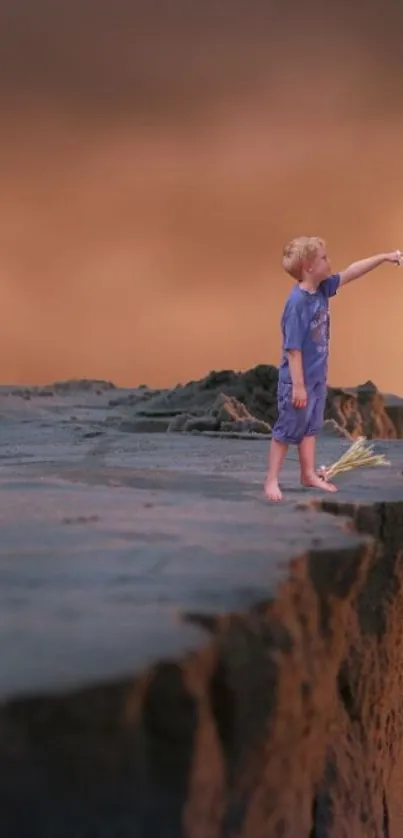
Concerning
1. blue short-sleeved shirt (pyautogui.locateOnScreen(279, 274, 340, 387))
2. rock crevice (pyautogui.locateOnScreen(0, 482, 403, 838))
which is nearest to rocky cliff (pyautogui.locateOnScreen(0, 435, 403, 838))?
rock crevice (pyautogui.locateOnScreen(0, 482, 403, 838))

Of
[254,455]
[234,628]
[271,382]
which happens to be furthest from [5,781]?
[271,382]

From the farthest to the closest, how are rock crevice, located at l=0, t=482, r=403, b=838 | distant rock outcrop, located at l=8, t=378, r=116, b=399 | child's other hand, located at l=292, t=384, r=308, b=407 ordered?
distant rock outcrop, located at l=8, t=378, r=116, b=399 < child's other hand, located at l=292, t=384, r=308, b=407 < rock crevice, located at l=0, t=482, r=403, b=838

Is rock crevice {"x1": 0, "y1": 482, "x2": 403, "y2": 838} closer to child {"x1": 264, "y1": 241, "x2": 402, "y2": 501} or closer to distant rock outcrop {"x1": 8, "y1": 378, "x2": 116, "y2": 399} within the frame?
child {"x1": 264, "y1": 241, "x2": 402, "y2": 501}

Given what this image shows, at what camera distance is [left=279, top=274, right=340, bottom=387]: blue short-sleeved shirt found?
329 centimetres

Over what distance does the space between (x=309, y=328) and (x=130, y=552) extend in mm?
1605

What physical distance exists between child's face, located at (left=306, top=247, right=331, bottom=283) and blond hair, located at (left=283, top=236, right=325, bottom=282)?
2cm

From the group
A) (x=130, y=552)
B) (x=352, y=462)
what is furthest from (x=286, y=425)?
(x=130, y=552)

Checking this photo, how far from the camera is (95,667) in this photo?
1261mm

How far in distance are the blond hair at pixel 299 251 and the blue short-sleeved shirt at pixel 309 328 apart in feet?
0.25

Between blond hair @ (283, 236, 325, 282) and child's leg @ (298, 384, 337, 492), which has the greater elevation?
blond hair @ (283, 236, 325, 282)

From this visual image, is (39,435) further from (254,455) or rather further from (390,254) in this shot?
(390,254)

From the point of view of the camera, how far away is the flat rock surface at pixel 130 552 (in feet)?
4.40

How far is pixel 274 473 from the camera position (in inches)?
128

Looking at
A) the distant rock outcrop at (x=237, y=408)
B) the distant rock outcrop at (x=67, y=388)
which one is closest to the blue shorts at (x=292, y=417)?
the distant rock outcrop at (x=237, y=408)
